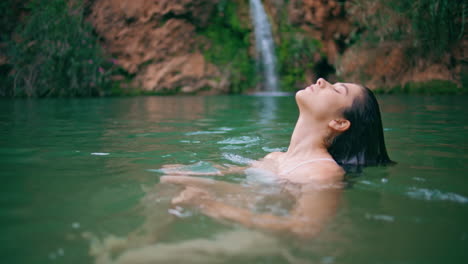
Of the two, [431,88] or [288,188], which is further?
[431,88]

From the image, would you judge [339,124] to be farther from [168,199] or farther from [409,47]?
[409,47]

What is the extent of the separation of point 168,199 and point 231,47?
16.8 meters

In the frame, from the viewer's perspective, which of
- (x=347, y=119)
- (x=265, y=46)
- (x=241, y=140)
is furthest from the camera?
(x=265, y=46)

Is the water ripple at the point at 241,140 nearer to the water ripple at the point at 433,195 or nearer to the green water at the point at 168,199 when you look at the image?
the green water at the point at 168,199

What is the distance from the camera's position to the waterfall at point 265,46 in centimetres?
1795

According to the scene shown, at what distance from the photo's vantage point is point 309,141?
2896 mm

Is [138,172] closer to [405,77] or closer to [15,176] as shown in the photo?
[15,176]

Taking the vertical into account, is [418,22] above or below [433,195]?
above

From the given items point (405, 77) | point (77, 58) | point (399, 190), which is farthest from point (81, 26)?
point (399, 190)

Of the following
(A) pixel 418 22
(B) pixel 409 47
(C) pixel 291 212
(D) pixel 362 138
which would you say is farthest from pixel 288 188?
(B) pixel 409 47

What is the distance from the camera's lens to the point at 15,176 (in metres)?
2.89

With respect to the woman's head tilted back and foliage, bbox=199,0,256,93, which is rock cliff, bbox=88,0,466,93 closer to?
foliage, bbox=199,0,256,93

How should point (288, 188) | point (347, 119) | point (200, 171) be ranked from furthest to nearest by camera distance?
point (200, 171) → point (347, 119) → point (288, 188)

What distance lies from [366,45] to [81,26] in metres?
11.8
